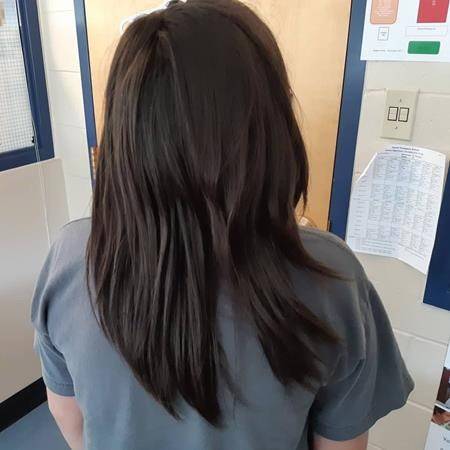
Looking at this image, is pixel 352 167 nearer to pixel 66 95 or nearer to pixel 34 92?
pixel 66 95

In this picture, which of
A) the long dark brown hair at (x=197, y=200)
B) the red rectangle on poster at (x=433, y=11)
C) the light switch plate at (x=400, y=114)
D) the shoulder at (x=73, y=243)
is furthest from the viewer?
the light switch plate at (x=400, y=114)

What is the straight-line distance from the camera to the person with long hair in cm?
53

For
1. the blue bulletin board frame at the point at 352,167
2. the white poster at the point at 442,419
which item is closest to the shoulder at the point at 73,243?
the blue bulletin board frame at the point at 352,167

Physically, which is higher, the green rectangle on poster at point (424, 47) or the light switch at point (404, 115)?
the green rectangle on poster at point (424, 47)

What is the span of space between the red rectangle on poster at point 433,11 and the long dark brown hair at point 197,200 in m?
0.69

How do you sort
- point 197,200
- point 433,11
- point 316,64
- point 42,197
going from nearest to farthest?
point 197,200
point 433,11
point 316,64
point 42,197

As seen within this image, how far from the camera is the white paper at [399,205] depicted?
1185 millimetres

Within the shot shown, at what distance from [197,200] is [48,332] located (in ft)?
1.07

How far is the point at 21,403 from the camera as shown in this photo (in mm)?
2080

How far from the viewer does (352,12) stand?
119 cm

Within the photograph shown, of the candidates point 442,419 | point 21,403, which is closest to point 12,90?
point 21,403

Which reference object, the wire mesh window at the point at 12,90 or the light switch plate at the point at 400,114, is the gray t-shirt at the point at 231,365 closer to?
the light switch plate at the point at 400,114

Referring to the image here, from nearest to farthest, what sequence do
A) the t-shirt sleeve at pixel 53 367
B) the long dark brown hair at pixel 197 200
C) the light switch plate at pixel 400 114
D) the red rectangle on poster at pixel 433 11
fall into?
1. the long dark brown hair at pixel 197 200
2. the t-shirt sleeve at pixel 53 367
3. the red rectangle on poster at pixel 433 11
4. the light switch plate at pixel 400 114

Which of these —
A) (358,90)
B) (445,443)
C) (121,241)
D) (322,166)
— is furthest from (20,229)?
(445,443)
